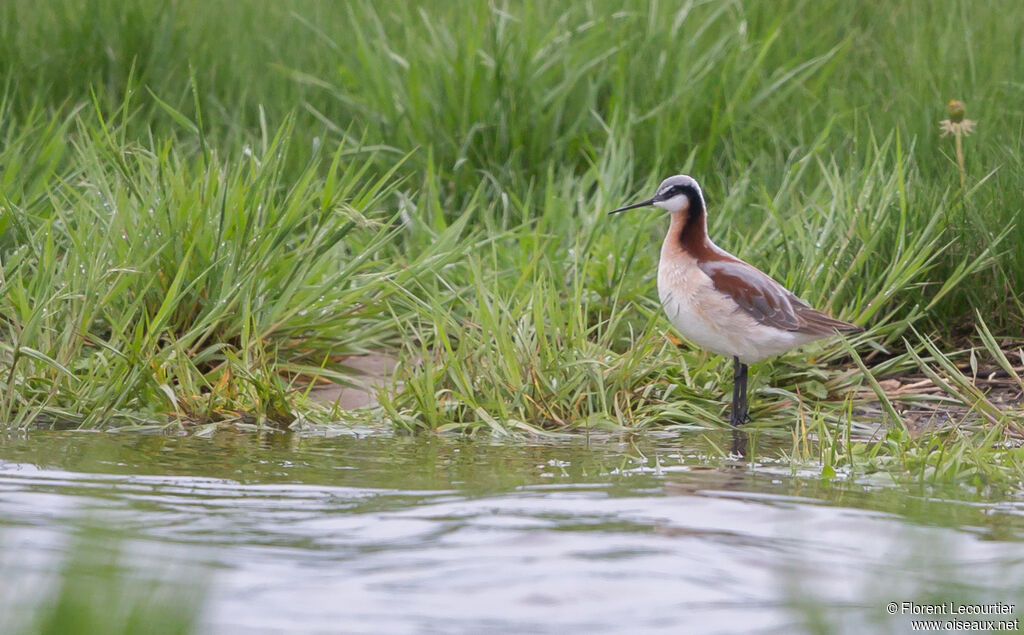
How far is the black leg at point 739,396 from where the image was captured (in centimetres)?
577

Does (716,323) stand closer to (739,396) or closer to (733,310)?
(733,310)

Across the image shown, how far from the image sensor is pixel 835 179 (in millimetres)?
7172

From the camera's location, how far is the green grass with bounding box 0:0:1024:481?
572 cm

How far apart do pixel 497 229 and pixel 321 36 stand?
2539mm

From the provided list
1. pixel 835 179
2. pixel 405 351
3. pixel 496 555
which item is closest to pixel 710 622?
pixel 496 555

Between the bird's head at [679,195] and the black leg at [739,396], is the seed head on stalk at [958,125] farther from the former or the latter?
the black leg at [739,396]

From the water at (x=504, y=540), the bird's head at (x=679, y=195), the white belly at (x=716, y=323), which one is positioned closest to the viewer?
the water at (x=504, y=540)

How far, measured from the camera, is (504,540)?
347 centimetres

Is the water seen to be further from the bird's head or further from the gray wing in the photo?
the bird's head

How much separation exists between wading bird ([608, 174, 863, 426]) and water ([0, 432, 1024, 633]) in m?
0.95

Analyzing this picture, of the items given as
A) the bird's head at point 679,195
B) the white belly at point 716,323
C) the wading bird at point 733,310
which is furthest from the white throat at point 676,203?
the white belly at point 716,323

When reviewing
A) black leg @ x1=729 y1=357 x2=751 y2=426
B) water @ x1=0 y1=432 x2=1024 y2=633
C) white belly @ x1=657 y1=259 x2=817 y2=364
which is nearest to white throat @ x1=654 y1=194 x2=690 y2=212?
white belly @ x1=657 y1=259 x2=817 y2=364

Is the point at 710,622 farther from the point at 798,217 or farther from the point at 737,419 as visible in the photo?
the point at 798,217

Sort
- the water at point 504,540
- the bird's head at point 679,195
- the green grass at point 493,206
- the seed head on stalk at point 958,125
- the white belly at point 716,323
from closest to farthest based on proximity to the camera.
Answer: the water at point 504,540 < the white belly at point 716,323 < the green grass at point 493,206 < the bird's head at point 679,195 < the seed head on stalk at point 958,125
